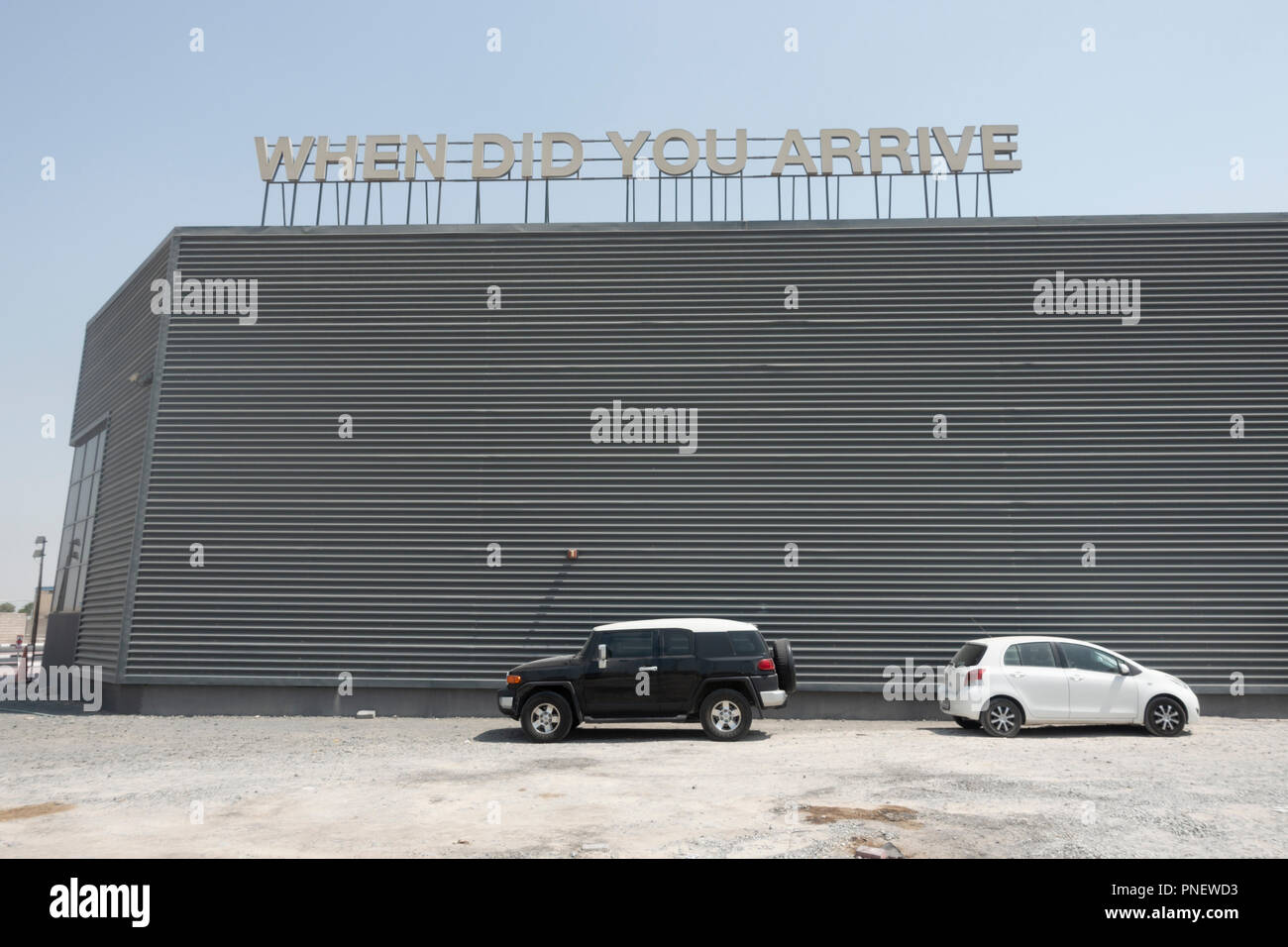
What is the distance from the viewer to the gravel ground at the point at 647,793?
690cm

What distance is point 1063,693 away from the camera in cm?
1339

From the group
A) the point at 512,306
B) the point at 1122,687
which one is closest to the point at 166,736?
the point at 512,306

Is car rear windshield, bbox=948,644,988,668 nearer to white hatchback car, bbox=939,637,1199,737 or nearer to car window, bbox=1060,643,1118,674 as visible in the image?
white hatchback car, bbox=939,637,1199,737

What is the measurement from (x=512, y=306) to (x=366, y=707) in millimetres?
7589

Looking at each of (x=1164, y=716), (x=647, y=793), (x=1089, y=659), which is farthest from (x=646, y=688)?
(x=1164, y=716)

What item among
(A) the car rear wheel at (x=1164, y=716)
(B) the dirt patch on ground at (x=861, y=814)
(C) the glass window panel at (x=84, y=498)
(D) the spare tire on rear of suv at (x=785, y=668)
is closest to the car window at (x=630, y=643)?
(D) the spare tire on rear of suv at (x=785, y=668)

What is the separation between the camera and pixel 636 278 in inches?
688

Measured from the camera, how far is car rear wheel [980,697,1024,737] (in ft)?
43.8

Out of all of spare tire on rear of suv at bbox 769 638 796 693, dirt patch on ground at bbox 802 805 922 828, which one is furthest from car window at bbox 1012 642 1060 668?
dirt patch on ground at bbox 802 805 922 828

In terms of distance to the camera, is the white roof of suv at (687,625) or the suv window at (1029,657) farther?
the white roof of suv at (687,625)

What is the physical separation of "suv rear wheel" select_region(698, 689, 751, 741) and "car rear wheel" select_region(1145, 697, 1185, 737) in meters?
5.70

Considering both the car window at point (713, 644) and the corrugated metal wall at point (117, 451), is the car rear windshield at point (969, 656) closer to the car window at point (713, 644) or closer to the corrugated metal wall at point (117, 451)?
the car window at point (713, 644)

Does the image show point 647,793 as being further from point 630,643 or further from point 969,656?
point 969,656
